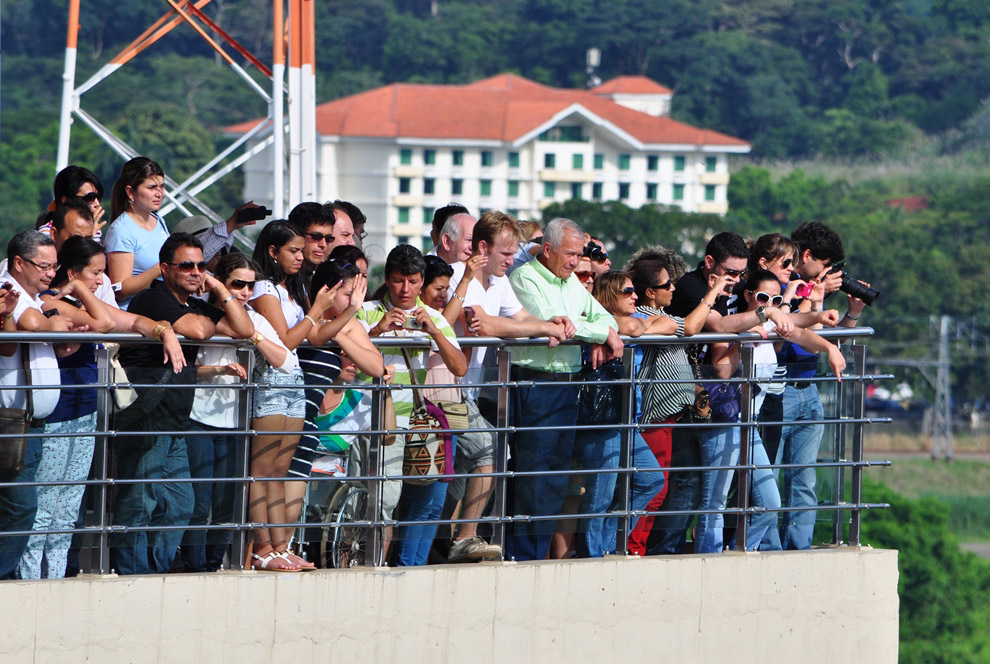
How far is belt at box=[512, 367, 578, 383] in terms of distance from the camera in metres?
7.98

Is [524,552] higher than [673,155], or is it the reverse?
[673,155]

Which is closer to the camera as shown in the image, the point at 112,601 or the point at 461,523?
the point at 112,601

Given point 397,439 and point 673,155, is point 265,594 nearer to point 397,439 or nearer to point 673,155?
point 397,439

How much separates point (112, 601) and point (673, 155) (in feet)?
377

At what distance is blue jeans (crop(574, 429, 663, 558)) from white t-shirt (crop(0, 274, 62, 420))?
240cm

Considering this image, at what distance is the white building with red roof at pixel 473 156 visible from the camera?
4555 inches

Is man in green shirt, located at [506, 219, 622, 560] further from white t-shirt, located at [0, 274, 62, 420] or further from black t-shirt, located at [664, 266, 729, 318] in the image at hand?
white t-shirt, located at [0, 274, 62, 420]

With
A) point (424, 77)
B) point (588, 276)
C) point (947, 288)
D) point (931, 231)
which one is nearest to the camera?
point (588, 276)

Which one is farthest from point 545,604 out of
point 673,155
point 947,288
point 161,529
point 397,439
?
point 673,155

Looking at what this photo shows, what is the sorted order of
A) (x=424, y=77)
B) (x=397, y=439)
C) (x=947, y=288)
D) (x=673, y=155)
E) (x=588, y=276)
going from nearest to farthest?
(x=397, y=439), (x=588, y=276), (x=947, y=288), (x=673, y=155), (x=424, y=77)

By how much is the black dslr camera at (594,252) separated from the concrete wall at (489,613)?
6.28 ft

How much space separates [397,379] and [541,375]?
2.38 ft

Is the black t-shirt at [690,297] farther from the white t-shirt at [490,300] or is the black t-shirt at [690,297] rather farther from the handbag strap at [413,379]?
the handbag strap at [413,379]

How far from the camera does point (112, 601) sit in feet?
23.2
